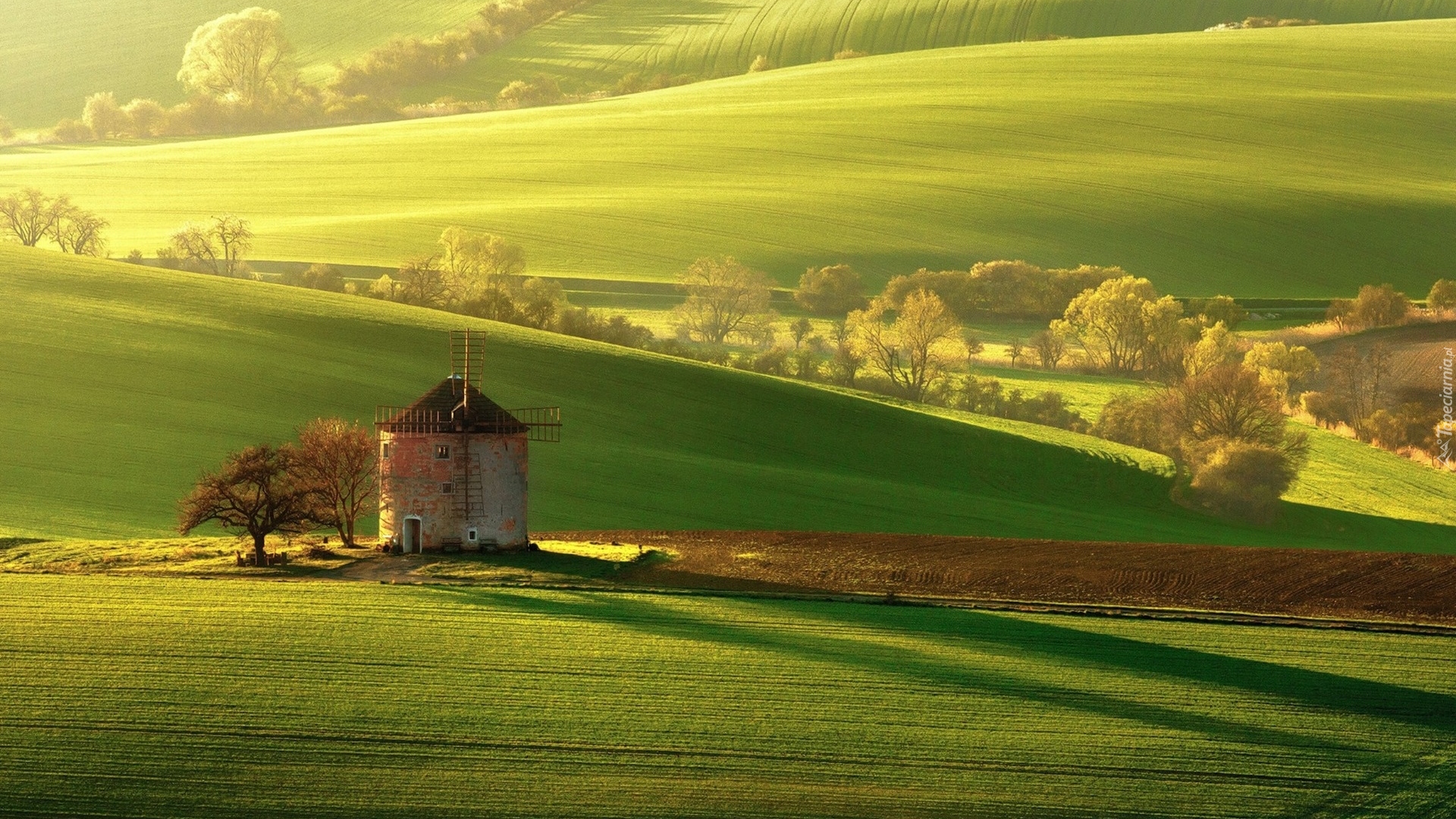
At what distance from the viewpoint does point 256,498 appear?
118 ft

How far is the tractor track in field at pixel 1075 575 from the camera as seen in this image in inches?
1356

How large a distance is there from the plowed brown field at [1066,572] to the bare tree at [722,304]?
39383 millimetres

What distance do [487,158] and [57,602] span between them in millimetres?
97029

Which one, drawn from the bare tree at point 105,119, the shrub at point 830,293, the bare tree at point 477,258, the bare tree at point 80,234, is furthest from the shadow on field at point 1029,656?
the bare tree at point 105,119

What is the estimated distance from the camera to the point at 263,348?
197 feet

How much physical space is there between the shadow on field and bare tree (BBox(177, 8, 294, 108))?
5158 inches

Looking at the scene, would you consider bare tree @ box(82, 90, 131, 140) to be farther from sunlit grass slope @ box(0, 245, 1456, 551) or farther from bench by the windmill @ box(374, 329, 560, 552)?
bench by the windmill @ box(374, 329, 560, 552)

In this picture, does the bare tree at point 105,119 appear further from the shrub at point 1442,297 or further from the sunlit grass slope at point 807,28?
the shrub at point 1442,297

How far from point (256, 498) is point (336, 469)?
2275 mm

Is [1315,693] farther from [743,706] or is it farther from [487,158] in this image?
[487,158]

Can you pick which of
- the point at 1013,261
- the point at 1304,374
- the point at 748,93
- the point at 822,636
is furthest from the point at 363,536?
the point at 748,93

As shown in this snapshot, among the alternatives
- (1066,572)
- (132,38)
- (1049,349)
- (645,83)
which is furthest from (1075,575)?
(132,38)

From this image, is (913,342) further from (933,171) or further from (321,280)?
(933,171)

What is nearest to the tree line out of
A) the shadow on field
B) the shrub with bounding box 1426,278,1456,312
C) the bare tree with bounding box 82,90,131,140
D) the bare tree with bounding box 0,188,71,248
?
the bare tree with bounding box 0,188,71,248
